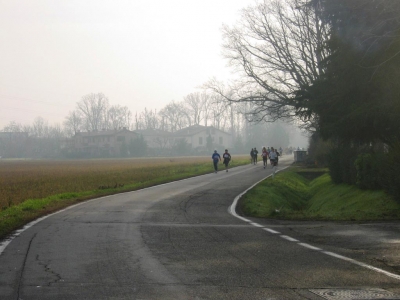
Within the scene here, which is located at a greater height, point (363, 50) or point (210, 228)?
point (363, 50)

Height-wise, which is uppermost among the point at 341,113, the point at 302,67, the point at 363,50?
the point at 302,67

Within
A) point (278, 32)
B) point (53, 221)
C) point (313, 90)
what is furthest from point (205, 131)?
point (53, 221)

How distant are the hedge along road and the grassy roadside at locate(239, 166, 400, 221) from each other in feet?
9.09

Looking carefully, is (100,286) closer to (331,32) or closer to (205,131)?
(331,32)

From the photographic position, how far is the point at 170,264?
847 cm

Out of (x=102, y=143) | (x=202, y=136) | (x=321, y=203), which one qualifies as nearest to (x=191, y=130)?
(x=202, y=136)

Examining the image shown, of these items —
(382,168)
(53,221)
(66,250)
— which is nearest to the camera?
(66,250)

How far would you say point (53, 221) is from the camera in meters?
14.6

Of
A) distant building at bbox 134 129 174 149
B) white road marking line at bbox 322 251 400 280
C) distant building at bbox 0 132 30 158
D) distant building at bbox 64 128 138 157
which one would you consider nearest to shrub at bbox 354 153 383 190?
white road marking line at bbox 322 251 400 280

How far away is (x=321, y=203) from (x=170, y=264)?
60.0ft

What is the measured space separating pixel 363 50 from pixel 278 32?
2274 cm

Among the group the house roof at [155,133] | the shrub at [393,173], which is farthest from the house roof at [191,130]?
the shrub at [393,173]

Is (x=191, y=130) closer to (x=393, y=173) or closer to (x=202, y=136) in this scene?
(x=202, y=136)

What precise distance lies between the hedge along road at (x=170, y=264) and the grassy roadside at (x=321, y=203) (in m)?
2.77
